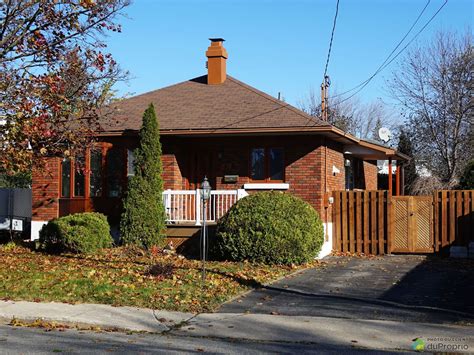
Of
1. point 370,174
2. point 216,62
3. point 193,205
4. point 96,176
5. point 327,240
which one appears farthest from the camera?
point 370,174

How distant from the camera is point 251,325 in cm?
973

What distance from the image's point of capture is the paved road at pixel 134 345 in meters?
8.20

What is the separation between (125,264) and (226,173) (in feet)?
17.9

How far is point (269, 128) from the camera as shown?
18.0 metres

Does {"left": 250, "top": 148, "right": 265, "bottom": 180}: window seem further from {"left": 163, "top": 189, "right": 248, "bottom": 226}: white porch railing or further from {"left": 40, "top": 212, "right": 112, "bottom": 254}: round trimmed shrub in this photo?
{"left": 40, "top": 212, "right": 112, "bottom": 254}: round trimmed shrub

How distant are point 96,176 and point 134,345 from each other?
1220 centimetres

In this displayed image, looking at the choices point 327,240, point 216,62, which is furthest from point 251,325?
point 216,62

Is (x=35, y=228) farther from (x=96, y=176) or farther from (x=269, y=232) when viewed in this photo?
(x=269, y=232)

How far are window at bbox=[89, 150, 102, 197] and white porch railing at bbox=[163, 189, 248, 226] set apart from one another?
8.42 ft

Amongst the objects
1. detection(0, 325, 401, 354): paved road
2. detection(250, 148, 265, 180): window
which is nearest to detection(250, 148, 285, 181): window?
detection(250, 148, 265, 180): window

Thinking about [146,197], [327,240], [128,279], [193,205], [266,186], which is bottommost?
[128,279]

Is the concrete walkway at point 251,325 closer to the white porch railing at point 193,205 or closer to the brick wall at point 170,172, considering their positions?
the white porch railing at point 193,205

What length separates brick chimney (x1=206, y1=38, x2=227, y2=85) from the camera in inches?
866

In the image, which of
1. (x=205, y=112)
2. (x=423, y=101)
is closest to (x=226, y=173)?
(x=205, y=112)
